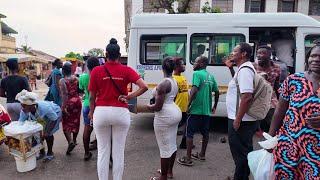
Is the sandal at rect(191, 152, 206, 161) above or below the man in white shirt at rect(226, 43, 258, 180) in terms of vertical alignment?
below

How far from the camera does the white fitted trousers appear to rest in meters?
3.65

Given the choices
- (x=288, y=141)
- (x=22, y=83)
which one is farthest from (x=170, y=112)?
(x=22, y=83)

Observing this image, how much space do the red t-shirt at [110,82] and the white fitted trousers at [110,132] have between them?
0.08 metres

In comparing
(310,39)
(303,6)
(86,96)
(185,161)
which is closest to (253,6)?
(303,6)

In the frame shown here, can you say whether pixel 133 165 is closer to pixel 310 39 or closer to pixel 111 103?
Result: pixel 111 103

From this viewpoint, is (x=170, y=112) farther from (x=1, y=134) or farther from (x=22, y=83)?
(x=1, y=134)

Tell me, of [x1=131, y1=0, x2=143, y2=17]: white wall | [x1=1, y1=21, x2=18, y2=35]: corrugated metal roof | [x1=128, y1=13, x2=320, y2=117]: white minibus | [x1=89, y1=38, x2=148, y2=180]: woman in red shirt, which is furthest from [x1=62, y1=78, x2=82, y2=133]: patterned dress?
[x1=1, y1=21, x2=18, y2=35]: corrugated metal roof

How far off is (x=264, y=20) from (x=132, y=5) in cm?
2045

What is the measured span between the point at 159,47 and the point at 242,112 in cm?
445

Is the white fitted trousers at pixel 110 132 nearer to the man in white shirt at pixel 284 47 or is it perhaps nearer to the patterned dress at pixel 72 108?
the patterned dress at pixel 72 108

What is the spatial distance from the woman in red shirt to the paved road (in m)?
1.01

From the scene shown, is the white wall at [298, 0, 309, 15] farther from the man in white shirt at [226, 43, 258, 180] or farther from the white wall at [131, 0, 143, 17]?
the man in white shirt at [226, 43, 258, 180]

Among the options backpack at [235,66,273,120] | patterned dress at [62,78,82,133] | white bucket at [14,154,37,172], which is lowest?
white bucket at [14,154,37,172]

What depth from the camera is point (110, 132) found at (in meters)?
3.79
